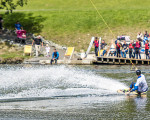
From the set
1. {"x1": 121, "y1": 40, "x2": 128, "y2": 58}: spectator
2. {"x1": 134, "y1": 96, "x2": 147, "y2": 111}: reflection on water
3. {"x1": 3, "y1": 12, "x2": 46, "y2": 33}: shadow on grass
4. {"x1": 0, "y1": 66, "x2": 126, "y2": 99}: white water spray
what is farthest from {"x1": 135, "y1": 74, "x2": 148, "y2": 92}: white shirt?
{"x1": 3, "y1": 12, "x2": 46, "y2": 33}: shadow on grass

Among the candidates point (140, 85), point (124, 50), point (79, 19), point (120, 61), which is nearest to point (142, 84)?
point (140, 85)

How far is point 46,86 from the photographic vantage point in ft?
92.9

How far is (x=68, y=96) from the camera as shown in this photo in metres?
24.7

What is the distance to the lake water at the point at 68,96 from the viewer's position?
20234mm

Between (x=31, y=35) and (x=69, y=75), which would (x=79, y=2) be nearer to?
(x=31, y=35)

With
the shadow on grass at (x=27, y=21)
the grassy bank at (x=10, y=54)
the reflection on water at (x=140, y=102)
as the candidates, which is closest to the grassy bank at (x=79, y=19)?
the shadow on grass at (x=27, y=21)

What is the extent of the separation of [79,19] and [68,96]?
32.6m

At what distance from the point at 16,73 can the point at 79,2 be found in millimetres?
30413

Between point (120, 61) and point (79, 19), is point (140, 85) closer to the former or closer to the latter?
point (120, 61)

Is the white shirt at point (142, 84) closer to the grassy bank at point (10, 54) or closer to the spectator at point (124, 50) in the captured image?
the spectator at point (124, 50)

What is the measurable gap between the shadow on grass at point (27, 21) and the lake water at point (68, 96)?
67.7 feet

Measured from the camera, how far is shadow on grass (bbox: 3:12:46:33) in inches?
2156

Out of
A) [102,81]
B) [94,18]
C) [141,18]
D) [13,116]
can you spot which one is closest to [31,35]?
[94,18]

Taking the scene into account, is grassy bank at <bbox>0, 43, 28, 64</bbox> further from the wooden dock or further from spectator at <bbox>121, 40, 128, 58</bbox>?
spectator at <bbox>121, 40, 128, 58</bbox>
